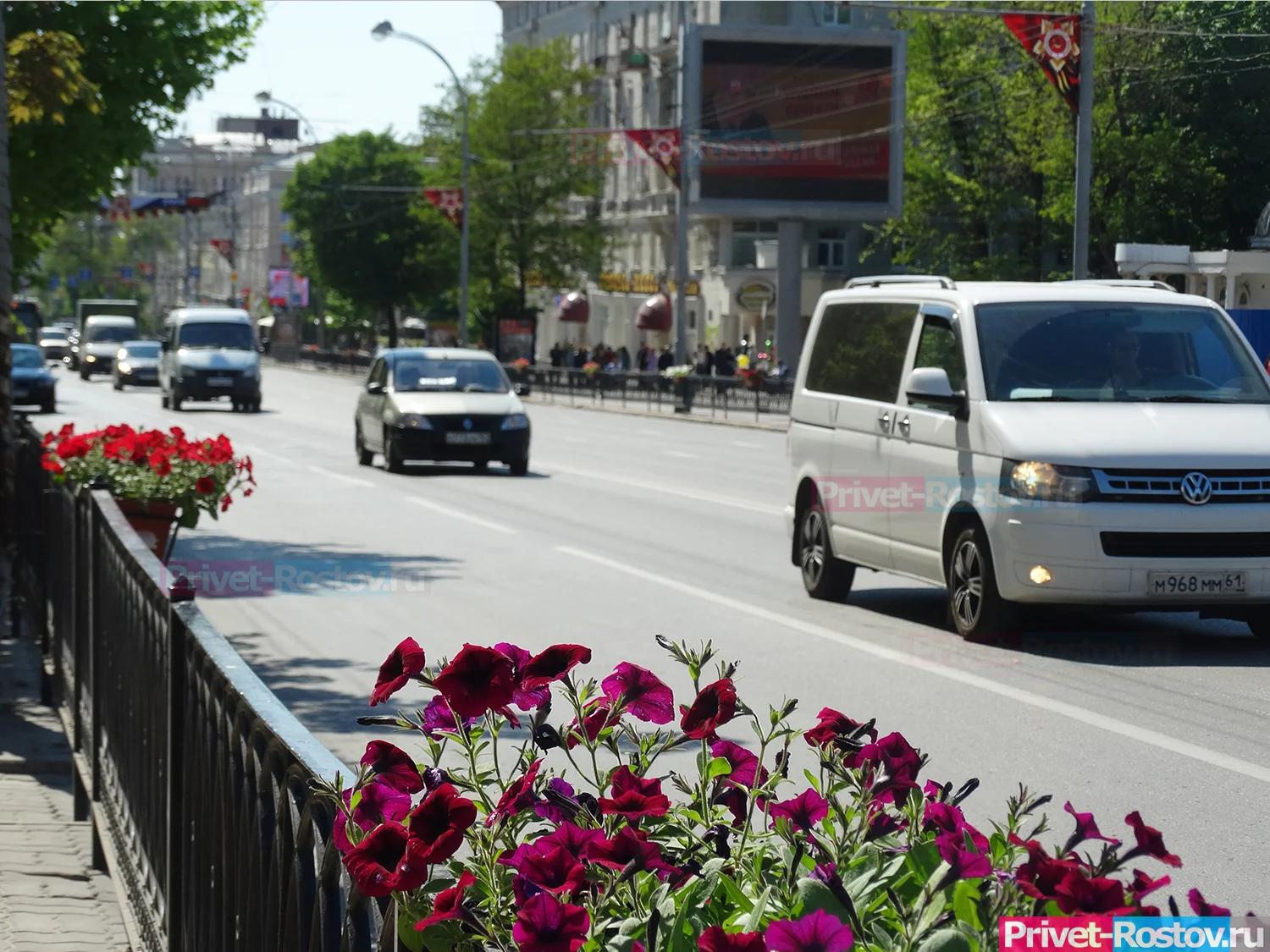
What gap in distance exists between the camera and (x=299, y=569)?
1580 cm

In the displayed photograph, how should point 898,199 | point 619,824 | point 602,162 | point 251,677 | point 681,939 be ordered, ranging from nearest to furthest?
point 681,939 < point 619,824 < point 251,677 < point 898,199 < point 602,162

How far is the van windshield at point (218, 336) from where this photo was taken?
51250 millimetres

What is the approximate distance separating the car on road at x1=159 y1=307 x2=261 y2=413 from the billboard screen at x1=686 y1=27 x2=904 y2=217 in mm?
12345

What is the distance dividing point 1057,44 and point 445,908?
85.0 feet

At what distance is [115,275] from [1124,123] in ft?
424

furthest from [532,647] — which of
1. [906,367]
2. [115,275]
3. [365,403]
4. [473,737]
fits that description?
[115,275]

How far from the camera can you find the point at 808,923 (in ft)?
6.56

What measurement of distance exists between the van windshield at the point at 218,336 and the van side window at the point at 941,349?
40.2 meters

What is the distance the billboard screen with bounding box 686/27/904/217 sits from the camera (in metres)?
55.5

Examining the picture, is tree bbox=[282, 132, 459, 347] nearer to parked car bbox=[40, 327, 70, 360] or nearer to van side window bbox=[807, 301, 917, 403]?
parked car bbox=[40, 327, 70, 360]

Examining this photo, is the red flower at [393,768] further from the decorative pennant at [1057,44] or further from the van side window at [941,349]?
the decorative pennant at [1057,44]

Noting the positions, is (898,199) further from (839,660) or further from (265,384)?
(839,660)

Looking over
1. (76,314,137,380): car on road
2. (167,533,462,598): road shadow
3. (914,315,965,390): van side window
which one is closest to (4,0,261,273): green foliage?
(167,533,462,598): road shadow

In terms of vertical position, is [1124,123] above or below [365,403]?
above
